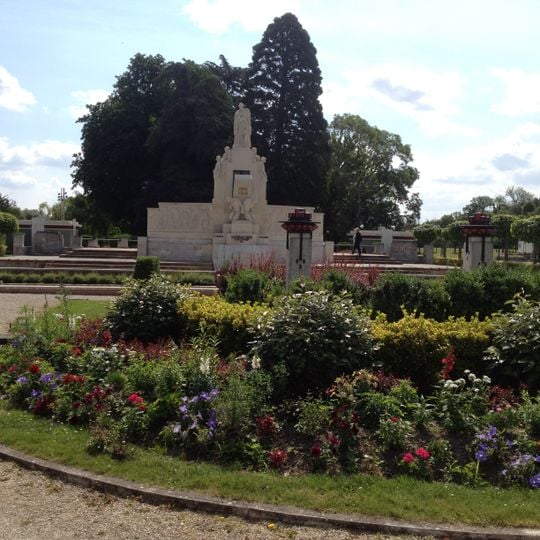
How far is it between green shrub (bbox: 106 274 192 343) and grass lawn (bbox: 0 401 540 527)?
129 inches

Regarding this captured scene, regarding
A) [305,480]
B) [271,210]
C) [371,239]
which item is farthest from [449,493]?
[371,239]

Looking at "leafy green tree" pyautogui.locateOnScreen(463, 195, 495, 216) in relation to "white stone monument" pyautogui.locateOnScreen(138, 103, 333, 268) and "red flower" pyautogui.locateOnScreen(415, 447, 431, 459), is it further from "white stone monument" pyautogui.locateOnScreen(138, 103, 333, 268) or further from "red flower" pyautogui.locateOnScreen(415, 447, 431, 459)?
"red flower" pyautogui.locateOnScreen(415, 447, 431, 459)

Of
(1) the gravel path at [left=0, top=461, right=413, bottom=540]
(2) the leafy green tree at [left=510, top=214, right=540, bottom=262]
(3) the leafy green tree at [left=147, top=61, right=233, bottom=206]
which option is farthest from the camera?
(3) the leafy green tree at [left=147, top=61, right=233, bottom=206]

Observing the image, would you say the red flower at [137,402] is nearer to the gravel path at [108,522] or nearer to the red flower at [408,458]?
the gravel path at [108,522]

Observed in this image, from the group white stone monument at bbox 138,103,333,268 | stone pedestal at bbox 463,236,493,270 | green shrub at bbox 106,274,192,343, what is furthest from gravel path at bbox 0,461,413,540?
white stone monument at bbox 138,103,333,268

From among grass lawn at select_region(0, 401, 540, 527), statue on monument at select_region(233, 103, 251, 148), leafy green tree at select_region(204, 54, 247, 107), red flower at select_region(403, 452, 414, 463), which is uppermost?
leafy green tree at select_region(204, 54, 247, 107)

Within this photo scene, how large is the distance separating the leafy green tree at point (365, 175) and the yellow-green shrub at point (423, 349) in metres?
42.3

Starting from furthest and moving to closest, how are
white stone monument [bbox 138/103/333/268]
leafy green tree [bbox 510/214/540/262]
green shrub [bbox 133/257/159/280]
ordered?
leafy green tree [bbox 510/214/540/262]
white stone monument [bbox 138/103/333/268]
green shrub [bbox 133/257/159/280]

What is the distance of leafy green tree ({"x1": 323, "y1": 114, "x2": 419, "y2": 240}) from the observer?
166 feet

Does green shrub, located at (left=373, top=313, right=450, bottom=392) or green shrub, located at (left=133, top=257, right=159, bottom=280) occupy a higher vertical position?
green shrub, located at (left=133, top=257, right=159, bottom=280)

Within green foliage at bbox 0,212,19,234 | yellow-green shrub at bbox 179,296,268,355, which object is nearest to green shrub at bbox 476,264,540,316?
yellow-green shrub at bbox 179,296,268,355

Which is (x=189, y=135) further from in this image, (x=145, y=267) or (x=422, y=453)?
(x=422, y=453)

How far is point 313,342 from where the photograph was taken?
6.09 meters

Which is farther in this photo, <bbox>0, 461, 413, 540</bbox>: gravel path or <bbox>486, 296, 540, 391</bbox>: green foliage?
<bbox>486, 296, 540, 391</bbox>: green foliage
